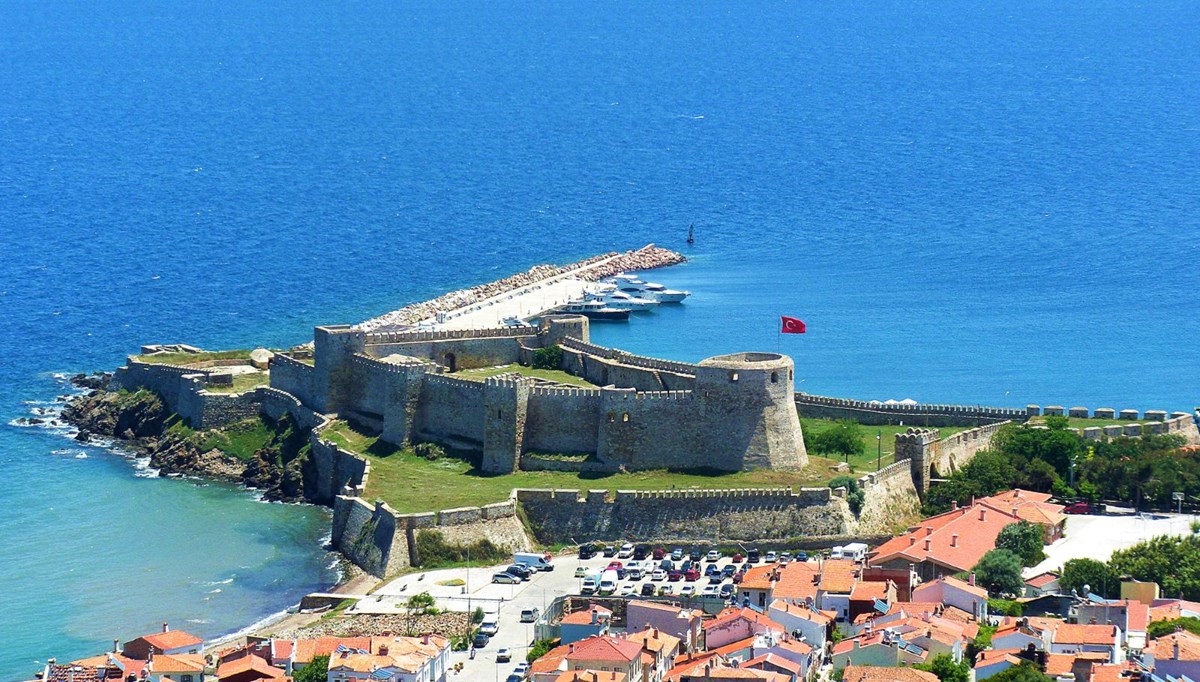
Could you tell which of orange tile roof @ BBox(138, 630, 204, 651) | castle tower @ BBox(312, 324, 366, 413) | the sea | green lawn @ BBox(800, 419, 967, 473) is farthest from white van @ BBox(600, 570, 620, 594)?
castle tower @ BBox(312, 324, 366, 413)

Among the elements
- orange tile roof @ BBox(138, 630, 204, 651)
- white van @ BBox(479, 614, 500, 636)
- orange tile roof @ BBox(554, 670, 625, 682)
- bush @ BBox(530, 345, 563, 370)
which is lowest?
orange tile roof @ BBox(138, 630, 204, 651)

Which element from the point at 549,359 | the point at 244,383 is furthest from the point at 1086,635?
the point at 244,383

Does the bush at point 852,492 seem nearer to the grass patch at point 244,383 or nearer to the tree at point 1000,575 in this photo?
the tree at point 1000,575

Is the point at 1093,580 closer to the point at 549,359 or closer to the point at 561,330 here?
the point at 549,359

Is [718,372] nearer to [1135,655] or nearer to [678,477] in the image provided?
[678,477]

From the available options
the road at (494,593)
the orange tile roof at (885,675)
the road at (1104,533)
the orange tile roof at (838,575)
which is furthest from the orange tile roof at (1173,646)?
the road at (494,593)

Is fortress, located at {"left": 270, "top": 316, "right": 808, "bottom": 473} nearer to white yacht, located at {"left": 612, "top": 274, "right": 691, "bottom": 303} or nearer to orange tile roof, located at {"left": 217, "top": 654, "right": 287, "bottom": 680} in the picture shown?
orange tile roof, located at {"left": 217, "top": 654, "right": 287, "bottom": 680}

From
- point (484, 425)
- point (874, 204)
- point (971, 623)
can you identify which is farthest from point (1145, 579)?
point (874, 204)
